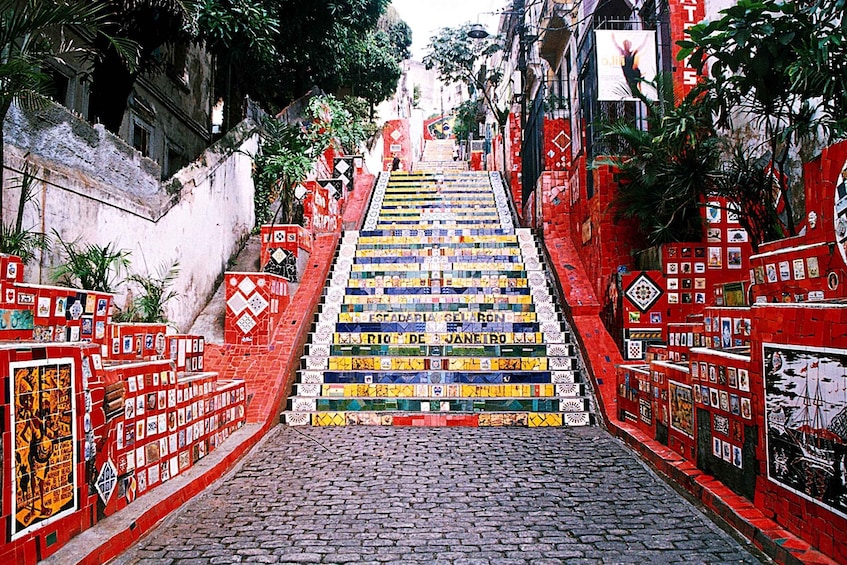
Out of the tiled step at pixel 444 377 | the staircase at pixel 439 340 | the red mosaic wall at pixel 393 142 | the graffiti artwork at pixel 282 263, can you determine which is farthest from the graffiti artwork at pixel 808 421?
the red mosaic wall at pixel 393 142

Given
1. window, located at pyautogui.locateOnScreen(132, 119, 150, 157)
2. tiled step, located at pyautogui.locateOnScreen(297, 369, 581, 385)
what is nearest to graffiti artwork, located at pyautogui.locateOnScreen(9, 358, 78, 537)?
tiled step, located at pyautogui.locateOnScreen(297, 369, 581, 385)

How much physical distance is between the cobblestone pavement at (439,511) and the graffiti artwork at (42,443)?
0.52m

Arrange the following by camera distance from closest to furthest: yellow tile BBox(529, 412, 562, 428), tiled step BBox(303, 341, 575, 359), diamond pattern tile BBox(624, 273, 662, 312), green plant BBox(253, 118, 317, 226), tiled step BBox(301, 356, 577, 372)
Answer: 1. yellow tile BBox(529, 412, 562, 428)
2. diamond pattern tile BBox(624, 273, 662, 312)
3. tiled step BBox(301, 356, 577, 372)
4. tiled step BBox(303, 341, 575, 359)
5. green plant BBox(253, 118, 317, 226)

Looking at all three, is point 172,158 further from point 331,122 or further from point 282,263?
point 282,263

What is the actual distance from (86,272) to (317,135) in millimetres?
6326

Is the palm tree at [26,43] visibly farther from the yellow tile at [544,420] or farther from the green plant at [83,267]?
the yellow tile at [544,420]

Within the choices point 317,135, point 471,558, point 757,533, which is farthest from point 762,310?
point 317,135

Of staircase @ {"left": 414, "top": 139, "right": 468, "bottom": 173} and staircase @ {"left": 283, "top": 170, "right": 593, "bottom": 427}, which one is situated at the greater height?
staircase @ {"left": 414, "top": 139, "right": 468, "bottom": 173}

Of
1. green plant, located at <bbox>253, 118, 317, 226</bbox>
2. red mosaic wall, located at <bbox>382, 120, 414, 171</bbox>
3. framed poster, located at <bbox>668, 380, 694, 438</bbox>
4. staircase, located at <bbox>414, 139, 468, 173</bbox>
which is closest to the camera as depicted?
framed poster, located at <bbox>668, 380, 694, 438</bbox>

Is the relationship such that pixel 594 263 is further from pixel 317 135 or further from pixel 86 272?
pixel 86 272

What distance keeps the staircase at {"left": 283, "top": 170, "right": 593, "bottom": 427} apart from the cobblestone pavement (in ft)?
3.26

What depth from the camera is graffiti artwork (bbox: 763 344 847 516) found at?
113 inches

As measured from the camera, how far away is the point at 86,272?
5.40m

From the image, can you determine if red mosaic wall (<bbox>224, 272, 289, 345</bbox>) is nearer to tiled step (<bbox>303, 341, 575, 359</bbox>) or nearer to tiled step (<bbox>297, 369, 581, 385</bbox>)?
tiled step (<bbox>303, 341, 575, 359</bbox>)
